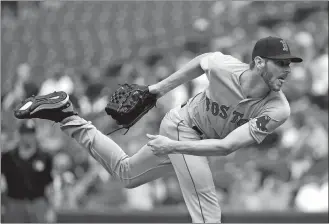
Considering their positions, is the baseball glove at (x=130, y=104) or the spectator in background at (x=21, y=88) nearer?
the baseball glove at (x=130, y=104)

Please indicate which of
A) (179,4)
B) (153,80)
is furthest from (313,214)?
(179,4)

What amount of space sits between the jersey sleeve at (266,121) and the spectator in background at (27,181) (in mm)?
4007

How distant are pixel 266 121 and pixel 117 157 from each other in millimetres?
1113

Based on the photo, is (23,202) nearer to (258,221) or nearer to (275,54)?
(258,221)

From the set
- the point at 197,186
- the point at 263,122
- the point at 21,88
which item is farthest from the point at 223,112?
the point at 21,88

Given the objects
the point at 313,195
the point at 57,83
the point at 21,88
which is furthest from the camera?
the point at 57,83

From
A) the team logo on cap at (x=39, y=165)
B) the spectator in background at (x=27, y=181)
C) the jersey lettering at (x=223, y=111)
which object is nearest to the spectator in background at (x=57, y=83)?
the spectator in background at (x=27, y=181)

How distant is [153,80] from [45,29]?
3.08m

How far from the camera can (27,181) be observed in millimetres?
8211

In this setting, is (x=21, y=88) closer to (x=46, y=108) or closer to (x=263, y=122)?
(x=46, y=108)

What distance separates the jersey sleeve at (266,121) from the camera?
4.68 metres

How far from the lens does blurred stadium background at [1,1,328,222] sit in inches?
317

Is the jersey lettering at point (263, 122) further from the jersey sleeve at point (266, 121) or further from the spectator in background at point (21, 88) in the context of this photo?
the spectator in background at point (21, 88)

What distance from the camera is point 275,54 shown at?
15.1 feet
